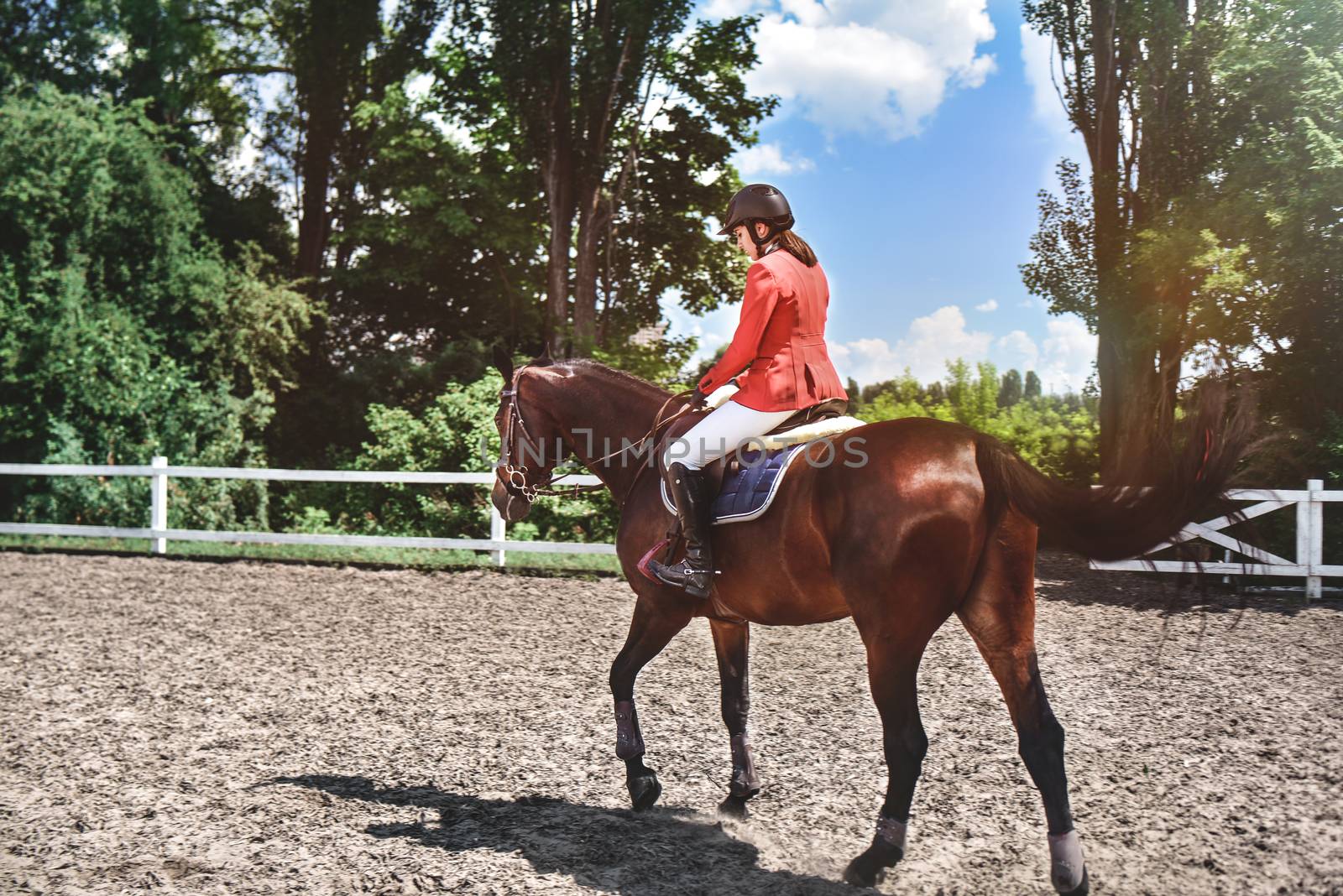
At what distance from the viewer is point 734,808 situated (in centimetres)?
428

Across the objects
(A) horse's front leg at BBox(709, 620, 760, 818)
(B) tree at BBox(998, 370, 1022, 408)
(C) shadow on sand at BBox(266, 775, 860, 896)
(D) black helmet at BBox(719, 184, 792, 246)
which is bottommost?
(C) shadow on sand at BBox(266, 775, 860, 896)

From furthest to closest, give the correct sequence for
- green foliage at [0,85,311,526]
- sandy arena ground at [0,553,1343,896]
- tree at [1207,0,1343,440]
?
green foliage at [0,85,311,526]
tree at [1207,0,1343,440]
sandy arena ground at [0,553,1343,896]

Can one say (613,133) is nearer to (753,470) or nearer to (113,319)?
(113,319)

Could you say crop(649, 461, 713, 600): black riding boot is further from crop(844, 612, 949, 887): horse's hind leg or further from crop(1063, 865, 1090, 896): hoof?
crop(1063, 865, 1090, 896): hoof

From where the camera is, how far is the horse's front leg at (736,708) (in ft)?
14.1

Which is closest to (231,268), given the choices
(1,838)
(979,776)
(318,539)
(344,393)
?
(344,393)

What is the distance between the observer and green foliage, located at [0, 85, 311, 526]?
16750 mm

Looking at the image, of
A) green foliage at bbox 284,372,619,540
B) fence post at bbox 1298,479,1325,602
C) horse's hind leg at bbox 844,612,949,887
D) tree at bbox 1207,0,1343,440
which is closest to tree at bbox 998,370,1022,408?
tree at bbox 1207,0,1343,440

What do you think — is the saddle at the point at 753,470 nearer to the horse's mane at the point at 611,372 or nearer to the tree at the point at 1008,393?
the horse's mane at the point at 611,372

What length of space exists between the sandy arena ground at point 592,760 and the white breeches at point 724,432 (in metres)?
1.67

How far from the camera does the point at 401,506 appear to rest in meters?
16.1

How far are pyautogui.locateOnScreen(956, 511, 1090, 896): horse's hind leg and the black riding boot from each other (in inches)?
42.3

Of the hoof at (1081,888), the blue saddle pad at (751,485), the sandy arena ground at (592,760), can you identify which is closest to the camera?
the hoof at (1081,888)

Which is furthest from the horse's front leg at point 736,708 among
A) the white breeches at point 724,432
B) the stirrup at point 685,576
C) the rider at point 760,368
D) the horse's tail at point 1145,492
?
the horse's tail at point 1145,492
